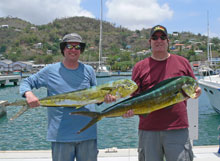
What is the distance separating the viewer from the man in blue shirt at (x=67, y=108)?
7.68 feet

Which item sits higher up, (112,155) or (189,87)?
(189,87)

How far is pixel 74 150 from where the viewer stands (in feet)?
7.86

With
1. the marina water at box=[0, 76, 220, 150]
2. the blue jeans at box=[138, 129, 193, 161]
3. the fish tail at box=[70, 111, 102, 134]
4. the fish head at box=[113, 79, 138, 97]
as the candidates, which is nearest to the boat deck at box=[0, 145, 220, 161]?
the blue jeans at box=[138, 129, 193, 161]

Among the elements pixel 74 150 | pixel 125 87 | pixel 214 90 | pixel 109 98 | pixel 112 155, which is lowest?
pixel 112 155

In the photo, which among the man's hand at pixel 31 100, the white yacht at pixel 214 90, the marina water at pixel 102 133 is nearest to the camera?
the man's hand at pixel 31 100

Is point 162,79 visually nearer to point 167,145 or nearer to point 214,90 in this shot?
point 167,145

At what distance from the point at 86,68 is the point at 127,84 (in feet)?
1.65

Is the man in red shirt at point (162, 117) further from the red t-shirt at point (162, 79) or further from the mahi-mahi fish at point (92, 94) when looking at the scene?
the mahi-mahi fish at point (92, 94)

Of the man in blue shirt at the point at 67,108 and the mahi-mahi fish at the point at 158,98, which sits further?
the man in blue shirt at the point at 67,108

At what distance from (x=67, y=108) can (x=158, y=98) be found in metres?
0.88

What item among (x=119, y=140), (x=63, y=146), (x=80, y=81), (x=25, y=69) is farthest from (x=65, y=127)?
(x=25, y=69)

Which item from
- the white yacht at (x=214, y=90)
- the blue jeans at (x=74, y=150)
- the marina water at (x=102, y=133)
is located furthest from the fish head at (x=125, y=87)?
the white yacht at (x=214, y=90)

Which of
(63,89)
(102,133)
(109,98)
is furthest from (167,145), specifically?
(102,133)

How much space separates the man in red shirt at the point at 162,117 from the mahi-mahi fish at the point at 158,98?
3.0 inches
